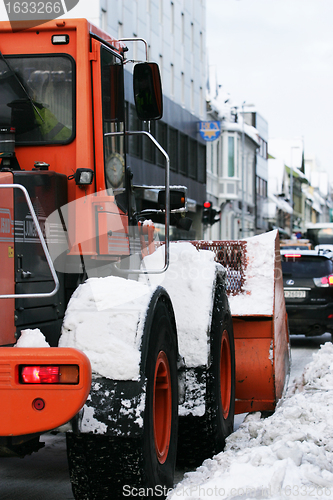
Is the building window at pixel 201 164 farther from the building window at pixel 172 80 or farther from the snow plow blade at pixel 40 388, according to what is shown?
the snow plow blade at pixel 40 388

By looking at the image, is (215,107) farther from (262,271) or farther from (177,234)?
(262,271)

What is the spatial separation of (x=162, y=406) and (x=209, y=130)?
1339 inches

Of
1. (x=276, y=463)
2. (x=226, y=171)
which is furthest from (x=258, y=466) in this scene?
(x=226, y=171)

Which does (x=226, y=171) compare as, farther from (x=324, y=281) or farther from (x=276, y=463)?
(x=276, y=463)

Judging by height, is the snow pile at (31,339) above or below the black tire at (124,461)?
above

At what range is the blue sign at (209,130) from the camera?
121 feet

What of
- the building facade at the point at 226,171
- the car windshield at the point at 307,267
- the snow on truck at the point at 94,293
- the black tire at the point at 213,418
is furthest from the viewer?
the building facade at the point at 226,171

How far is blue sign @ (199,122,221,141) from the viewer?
3700 centimetres

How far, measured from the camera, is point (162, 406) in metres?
3.90

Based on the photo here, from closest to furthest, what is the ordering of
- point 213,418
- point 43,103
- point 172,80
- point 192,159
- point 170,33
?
point 43,103 → point 213,418 → point 170,33 → point 172,80 → point 192,159

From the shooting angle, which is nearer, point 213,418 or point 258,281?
point 213,418

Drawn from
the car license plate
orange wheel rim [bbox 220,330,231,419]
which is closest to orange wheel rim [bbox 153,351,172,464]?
orange wheel rim [bbox 220,330,231,419]

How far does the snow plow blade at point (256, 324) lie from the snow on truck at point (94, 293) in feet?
1.68

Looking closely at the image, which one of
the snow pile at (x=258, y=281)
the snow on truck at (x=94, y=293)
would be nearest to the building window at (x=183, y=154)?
the snow pile at (x=258, y=281)
